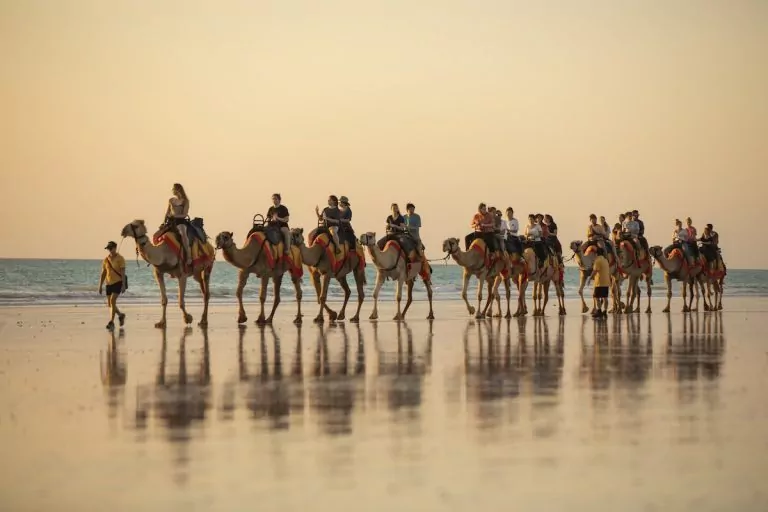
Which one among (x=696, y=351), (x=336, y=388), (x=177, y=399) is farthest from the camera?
(x=696, y=351)

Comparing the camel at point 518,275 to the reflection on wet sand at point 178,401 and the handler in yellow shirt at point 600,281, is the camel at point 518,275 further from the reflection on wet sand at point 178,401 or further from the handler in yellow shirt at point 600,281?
the reflection on wet sand at point 178,401

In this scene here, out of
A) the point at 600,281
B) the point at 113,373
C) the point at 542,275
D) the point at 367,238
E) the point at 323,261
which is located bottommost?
the point at 113,373

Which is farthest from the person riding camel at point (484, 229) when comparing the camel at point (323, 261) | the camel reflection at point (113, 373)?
the camel reflection at point (113, 373)

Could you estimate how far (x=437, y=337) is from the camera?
2514 centimetres

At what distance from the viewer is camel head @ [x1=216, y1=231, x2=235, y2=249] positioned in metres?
29.4

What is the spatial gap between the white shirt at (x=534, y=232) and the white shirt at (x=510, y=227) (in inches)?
49.0

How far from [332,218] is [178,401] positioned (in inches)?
741

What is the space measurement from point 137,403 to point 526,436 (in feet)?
14.2

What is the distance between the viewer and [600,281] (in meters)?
36.4

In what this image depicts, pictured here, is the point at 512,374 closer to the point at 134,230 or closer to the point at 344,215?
the point at 134,230

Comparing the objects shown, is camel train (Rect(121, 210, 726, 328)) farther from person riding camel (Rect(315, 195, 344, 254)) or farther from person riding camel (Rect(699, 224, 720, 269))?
person riding camel (Rect(699, 224, 720, 269))

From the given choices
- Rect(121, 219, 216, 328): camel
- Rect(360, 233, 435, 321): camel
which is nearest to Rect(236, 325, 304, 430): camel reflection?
Rect(121, 219, 216, 328): camel

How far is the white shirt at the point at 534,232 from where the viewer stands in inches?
1527

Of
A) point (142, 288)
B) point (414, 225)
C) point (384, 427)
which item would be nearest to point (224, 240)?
point (414, 225)
